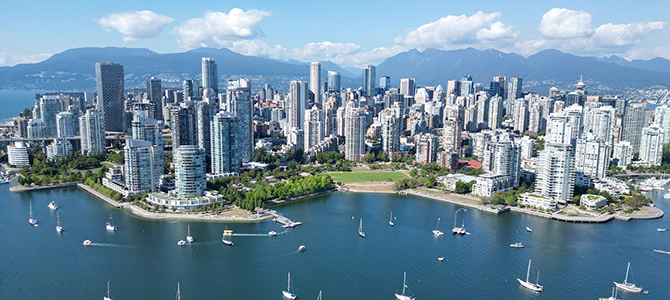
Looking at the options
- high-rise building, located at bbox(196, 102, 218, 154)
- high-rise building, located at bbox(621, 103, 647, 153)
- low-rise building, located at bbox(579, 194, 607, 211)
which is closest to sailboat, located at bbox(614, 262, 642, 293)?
low-rise building, located at bbox(579, 194, 607, 211)

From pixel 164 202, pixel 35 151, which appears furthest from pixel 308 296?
pixel 35 151

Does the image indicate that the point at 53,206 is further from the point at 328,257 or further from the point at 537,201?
the point at 537,201

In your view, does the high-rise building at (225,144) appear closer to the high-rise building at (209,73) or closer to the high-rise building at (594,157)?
the high-rise building at (594,157)

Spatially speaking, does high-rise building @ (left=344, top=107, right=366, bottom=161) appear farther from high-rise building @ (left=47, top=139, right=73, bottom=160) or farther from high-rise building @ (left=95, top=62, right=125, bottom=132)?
high-rise building @ (left=95, top=62, right=125, bottom=132)

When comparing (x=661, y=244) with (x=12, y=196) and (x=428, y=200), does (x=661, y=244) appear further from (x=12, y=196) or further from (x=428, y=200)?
(x=12, y=196)

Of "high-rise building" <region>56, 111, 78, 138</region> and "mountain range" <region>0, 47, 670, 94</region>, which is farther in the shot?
"mountain range" <region>0, 47, 670, 94</region>

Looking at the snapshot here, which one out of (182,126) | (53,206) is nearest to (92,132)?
(182,126)

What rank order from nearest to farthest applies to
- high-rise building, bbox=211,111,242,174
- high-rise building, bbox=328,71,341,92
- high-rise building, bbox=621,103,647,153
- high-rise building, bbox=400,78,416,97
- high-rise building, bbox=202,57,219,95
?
high-rise building, bbox=211,111,242,174
high-rise building, bbox=621,103,647,153
high-rise building, bbox=202,57,219,95
high-rise building, bbox=328,71,341,92
high-rise building, bbox=400,78,416,97
